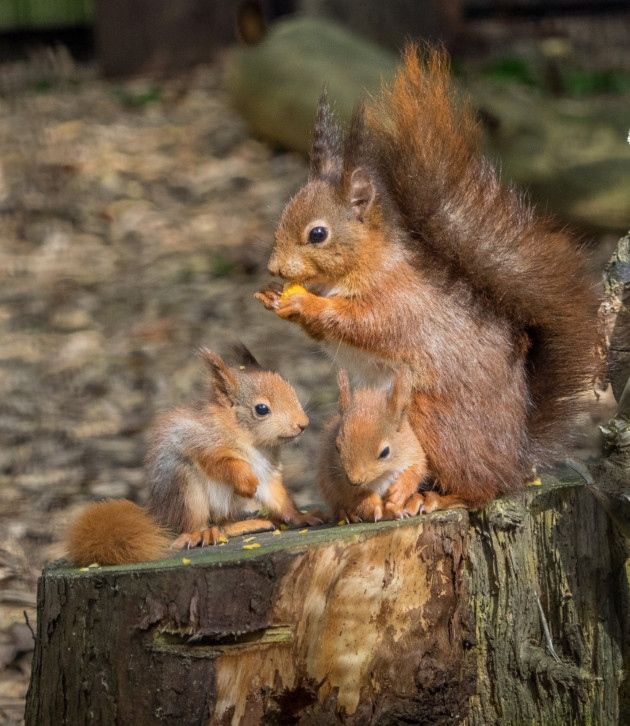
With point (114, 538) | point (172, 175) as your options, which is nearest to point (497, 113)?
point (172, 175)

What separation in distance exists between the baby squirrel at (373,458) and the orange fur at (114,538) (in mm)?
344

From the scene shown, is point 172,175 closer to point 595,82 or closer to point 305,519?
point 595,82

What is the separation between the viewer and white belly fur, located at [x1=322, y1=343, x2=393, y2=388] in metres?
2.50

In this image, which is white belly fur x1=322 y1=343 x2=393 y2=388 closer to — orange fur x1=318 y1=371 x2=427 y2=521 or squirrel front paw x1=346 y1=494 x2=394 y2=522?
orange fur x1=318 y1=371 x2=427 y2=521

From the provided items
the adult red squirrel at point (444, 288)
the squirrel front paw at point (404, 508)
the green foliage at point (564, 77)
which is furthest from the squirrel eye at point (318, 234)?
the green foliage at point (564, 77)

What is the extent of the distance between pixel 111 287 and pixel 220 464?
2877 mm

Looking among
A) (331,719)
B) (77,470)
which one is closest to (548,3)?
(77,470)

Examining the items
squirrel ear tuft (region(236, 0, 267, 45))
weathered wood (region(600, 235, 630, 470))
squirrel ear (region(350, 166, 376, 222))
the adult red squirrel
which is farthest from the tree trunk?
squirrel ear tuft (region(236, 0, 267, 45))

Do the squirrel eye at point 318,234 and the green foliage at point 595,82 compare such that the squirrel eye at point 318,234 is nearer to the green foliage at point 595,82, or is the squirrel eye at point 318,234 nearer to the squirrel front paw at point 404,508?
the squirrel front paw at point 404,508

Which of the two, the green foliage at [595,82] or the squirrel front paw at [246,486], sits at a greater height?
the squirrel front paw at [246,486]

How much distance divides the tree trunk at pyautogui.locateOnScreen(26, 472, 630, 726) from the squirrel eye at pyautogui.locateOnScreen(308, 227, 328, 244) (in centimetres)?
57

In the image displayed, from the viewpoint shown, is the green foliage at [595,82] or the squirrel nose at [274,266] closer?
the squirrel nose at [274,266]

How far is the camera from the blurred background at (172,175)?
412 cm

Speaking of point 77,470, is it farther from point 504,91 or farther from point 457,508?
point 504,91
